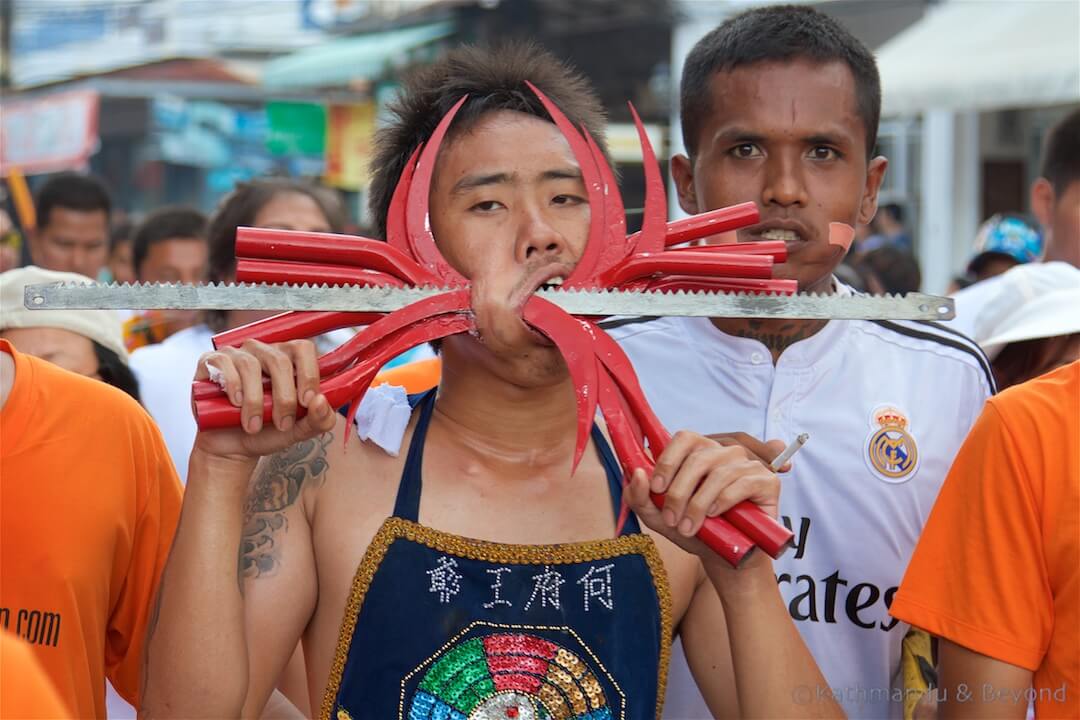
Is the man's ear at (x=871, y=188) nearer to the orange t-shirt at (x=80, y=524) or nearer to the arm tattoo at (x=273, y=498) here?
the arm tattoo at (x=273, y=498)

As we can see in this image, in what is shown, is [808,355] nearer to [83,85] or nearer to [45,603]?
[45,603]

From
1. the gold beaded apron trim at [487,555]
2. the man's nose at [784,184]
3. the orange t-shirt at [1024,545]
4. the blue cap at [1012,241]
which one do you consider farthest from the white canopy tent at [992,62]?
the gold beaded apron trim at [487,555]

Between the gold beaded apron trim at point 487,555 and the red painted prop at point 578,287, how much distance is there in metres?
0.16

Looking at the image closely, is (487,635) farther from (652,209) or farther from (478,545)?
(652,209)

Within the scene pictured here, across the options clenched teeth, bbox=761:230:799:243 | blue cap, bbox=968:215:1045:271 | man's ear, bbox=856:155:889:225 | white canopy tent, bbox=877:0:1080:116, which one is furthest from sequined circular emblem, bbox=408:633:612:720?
white canopy tent, bbox=877:0:1080:116

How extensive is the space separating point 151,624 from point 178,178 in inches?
963

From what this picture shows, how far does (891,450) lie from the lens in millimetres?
2441

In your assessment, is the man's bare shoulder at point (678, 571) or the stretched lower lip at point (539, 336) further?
the man's bare shoulder at point (678, 571)

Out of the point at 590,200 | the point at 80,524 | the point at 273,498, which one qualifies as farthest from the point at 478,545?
the point at 80,524

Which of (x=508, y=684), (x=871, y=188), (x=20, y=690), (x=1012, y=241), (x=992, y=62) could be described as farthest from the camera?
(x=992, y=62)

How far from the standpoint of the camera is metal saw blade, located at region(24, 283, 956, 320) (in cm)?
163

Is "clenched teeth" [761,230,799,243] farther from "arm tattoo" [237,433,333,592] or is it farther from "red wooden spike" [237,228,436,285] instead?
"arm tattoo" [237,433,333,592]

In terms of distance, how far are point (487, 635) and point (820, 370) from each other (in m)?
0.99

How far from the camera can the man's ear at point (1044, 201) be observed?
14.0 feet
